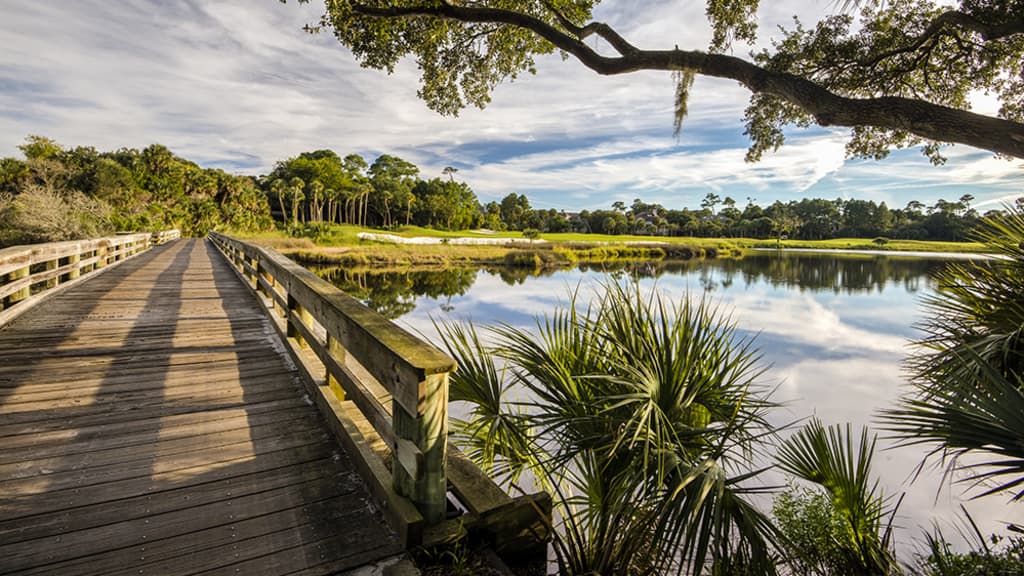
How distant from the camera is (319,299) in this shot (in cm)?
336

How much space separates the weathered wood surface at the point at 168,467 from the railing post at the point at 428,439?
23 centimetres

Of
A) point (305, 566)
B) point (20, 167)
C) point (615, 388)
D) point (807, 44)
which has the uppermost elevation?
point (20, 167)

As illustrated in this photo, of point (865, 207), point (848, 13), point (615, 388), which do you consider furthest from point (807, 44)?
point (865, 207)

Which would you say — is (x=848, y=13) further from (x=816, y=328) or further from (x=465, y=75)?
(x=816, y=328)

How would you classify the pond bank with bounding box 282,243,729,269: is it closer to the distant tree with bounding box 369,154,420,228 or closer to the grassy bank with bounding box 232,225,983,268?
the grassy bank with bounding box 232,225,983,268

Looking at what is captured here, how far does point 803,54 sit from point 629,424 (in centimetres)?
832

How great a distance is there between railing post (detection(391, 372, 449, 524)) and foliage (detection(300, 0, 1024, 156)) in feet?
21.6

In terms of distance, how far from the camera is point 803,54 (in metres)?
7.80

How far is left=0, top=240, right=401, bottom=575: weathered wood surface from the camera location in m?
2.00

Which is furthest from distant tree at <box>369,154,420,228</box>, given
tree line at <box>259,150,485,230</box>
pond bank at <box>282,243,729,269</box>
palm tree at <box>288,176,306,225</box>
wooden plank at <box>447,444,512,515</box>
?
wooden plank at <box>447,444,512,515</box>

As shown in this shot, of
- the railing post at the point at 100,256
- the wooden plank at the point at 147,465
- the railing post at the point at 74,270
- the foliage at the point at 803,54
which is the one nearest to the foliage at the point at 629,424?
the wooden plank at the point at 147,465

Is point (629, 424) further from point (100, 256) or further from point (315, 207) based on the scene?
point (315, 207)

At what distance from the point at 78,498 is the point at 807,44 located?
1065cm

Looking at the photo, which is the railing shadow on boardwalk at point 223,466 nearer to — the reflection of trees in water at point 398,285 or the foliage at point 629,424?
the foliage at point 629,424
